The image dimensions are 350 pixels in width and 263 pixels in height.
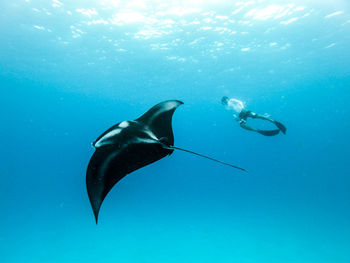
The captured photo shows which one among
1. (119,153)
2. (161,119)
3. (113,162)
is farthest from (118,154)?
(161,119)

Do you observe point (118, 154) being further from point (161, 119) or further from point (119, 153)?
point (161, 119)

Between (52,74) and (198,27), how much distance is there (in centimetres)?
1709

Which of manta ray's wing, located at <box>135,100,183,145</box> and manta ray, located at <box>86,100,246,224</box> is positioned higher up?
manta ray's wing, located at <box>135,100,183,145</box>

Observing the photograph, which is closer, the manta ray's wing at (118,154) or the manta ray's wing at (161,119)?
the manta ray's wing at (118,154)

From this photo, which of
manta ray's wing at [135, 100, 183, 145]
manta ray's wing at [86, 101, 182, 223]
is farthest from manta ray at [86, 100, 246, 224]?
manta ray's wing at [135, 100, 183, 145]

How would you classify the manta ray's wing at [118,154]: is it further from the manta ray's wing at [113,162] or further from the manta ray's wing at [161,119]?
the manta ray's wing at [161,119]

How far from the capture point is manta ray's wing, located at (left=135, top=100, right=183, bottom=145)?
420cm

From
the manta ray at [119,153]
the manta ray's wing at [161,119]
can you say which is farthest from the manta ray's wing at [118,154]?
the manta ray's wing at [161,119]

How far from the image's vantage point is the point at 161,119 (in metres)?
4.37

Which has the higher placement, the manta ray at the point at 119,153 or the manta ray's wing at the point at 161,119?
the manta ray's wing at the point at 161,119

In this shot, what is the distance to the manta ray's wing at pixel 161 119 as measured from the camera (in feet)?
13.8

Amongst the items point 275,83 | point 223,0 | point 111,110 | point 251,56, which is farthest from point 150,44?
point 111,110

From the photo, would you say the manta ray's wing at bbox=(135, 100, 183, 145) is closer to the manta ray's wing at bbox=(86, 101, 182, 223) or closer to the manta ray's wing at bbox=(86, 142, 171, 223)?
the manta ray's wing at bbox=(86, 101, 182, 223)

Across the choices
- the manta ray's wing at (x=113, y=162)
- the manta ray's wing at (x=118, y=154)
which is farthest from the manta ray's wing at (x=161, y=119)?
the manta ray's wing at (x=113, y=162)
